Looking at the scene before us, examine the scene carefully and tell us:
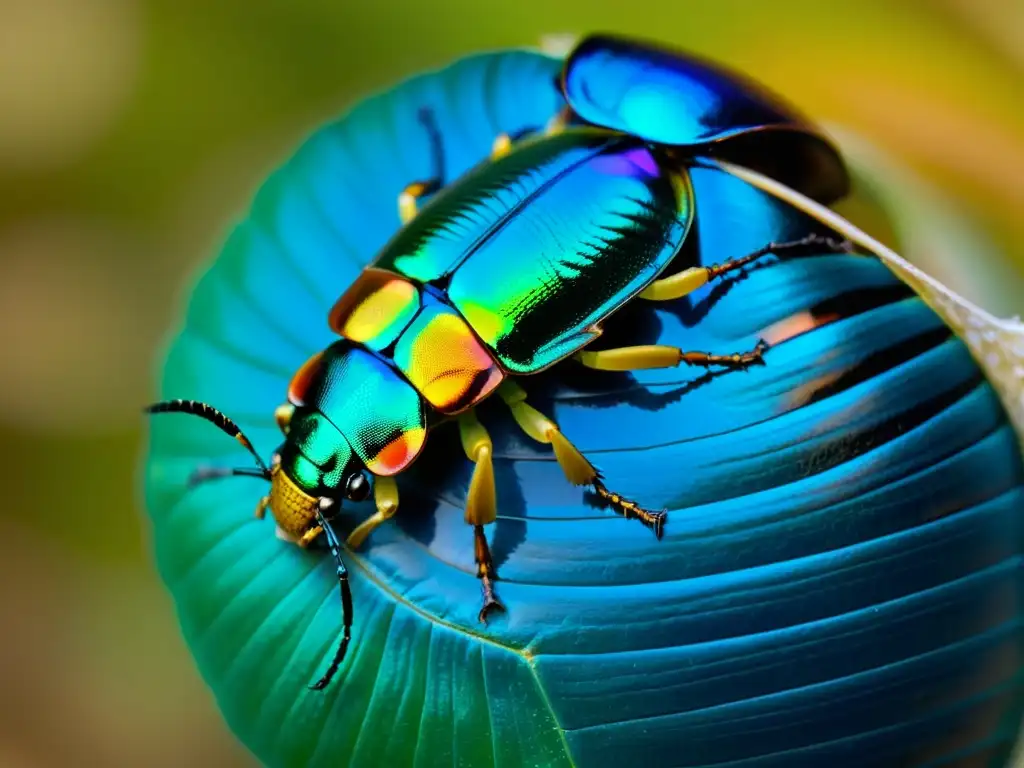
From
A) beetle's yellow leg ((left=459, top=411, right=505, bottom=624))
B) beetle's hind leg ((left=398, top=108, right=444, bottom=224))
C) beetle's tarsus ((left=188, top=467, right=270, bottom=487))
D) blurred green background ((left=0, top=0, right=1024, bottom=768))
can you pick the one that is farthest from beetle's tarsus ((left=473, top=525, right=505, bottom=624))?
blurred green background ((left=0, top=0, right=1024, bottom=768))

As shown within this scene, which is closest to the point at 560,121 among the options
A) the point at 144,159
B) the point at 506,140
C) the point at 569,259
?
the point at 506,140

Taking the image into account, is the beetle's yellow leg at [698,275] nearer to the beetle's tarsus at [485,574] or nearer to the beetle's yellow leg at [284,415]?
the beetle's tarsus at [485,574]

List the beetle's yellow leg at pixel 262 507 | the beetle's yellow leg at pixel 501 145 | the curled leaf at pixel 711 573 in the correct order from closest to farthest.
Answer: the curled leaf at pixel 711 573
the beetle's yellow leg at pixel 262 507
the beetle's yellow leg at pixel 501 145

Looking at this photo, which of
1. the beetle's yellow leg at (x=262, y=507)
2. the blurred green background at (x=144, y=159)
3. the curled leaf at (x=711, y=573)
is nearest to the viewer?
the curled leaf at (x=711, y=573)

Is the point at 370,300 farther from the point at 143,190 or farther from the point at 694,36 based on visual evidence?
the point at 143,190

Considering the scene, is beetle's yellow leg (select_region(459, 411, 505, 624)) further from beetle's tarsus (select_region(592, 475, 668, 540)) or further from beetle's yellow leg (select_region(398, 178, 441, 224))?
beetle's yellow leg (select_region(398, 178, 441, 224))

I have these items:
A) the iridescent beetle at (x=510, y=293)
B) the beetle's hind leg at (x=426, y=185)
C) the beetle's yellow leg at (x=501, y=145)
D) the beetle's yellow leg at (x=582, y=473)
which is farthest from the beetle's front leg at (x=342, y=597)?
the beetle's yellow leg at (x=501, y=145)

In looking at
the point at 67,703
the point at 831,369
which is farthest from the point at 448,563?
the point at 67,703
